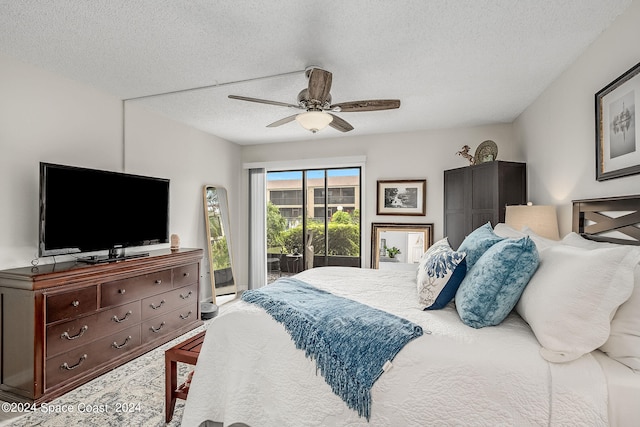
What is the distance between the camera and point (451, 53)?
242 cm

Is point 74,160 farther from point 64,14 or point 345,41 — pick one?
point 345,41

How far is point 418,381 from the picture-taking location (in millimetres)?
1314

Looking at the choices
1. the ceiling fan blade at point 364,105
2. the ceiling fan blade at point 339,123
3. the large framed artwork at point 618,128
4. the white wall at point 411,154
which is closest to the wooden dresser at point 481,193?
the white wall at point 411,154

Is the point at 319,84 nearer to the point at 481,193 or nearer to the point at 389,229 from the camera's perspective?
the point at 481,193

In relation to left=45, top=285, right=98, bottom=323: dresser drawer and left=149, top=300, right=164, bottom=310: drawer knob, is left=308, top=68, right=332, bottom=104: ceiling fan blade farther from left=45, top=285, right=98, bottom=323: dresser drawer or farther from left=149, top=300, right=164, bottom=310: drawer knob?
left=149, top=300, right=164, bottom=310: drawer knob

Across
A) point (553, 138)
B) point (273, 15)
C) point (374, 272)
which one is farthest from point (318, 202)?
point (273, 15)

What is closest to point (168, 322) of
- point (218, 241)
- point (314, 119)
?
point (218, 241)

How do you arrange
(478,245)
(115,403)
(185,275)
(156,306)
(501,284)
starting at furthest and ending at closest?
1. (185,275)
2. (156,306)
3. (115,403)
4. (478,245)
5. (501,284)

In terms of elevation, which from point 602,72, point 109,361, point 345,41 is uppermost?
point 345,41

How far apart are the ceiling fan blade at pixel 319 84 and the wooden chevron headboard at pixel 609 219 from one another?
77.6 inches

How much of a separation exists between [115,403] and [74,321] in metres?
0.70

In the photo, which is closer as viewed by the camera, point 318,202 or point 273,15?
point 273,15

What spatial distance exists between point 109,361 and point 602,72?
429cm

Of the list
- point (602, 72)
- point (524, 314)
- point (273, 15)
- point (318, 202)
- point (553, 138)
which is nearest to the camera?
point (524, 314)
